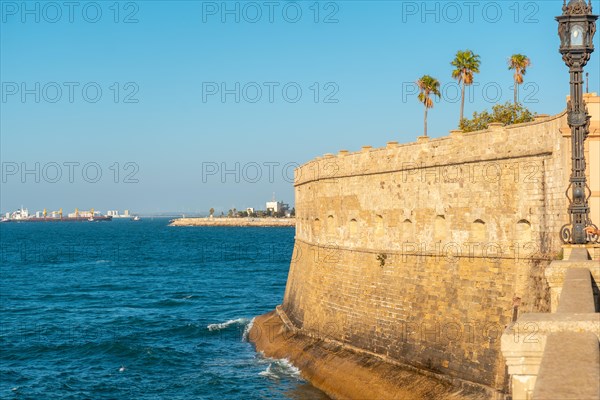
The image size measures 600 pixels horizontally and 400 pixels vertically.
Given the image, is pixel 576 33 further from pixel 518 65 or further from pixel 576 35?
pixel 518 65

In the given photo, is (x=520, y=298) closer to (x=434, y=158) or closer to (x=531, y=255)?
(x=531, y=255)

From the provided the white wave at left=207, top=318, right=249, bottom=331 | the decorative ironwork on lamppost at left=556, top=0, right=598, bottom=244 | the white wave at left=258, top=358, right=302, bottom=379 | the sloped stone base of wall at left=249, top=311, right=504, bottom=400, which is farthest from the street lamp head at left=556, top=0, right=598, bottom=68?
the white wave at left=207, top=318, right=249, bottom=331

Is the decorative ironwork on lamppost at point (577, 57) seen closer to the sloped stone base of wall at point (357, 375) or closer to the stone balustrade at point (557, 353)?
the stone balustrade at point (557, 353)

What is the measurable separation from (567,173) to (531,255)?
2766mm

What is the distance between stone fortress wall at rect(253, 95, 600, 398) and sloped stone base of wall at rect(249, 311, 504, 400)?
31 centimetres

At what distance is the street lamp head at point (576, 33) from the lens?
A: 1530 centimetres

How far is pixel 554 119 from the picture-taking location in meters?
20.7

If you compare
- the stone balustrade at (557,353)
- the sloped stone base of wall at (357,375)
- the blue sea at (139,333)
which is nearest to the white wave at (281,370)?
the blue sea at (139,333)

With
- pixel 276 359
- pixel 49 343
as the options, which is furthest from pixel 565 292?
pixel 49 343

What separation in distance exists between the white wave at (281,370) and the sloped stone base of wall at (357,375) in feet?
0.76

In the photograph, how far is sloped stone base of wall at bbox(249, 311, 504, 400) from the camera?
22.0 m

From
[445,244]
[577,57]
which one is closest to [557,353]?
[577,57]

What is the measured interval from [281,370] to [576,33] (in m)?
19.3

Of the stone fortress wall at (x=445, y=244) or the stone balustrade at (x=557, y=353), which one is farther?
the stone fortress wall at (x=445, y=244)
